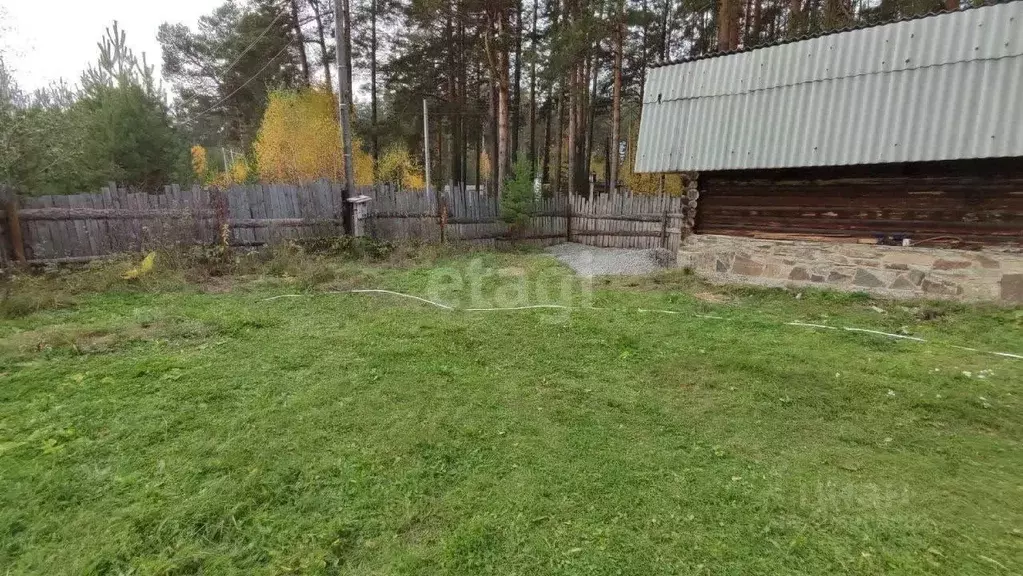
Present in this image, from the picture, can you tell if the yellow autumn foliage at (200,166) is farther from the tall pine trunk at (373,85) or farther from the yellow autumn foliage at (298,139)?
the tall pine trunk at (373,85)

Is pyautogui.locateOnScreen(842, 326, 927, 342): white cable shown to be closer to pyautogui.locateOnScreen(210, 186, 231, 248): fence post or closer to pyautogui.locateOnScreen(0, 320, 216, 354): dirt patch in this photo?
pyautogui.locateOnScreen(0, 320, 216, 354): dirt patch

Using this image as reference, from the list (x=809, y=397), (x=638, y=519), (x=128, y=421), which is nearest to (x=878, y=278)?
(x=809, y=397)

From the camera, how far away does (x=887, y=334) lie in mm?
5035

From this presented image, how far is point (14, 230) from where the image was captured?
23.1 ft

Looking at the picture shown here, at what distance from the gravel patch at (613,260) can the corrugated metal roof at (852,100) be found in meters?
2.27

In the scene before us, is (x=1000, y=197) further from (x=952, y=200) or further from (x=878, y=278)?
(x=878, y=278)

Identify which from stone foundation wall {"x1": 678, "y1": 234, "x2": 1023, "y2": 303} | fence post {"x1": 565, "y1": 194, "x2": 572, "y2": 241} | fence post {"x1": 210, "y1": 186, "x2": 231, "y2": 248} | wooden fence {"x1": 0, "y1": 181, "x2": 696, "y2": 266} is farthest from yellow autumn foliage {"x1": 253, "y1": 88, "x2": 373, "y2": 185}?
stone foundation wall {"x1": 678, "y1": 234, "x2": 1023, "y2": 303}

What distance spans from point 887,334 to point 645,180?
59.8ft

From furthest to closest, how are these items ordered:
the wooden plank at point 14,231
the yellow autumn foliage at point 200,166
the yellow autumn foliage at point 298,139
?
1. the yellow autumn foliage at point 298,139
2. the yellow autumn foliage at point 200,166
3. the wooden plank at point 14,231

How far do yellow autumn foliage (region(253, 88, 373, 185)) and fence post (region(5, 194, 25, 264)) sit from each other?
1128cm

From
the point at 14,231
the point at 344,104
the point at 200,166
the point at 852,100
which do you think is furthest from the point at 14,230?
the point at 200,166

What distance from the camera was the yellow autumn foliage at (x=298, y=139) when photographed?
58.2ft

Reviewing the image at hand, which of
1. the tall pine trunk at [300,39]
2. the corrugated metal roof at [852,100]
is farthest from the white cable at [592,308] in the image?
the tall pine trunk at [300,39]

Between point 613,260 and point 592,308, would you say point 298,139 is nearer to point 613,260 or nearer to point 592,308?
point 613,260
